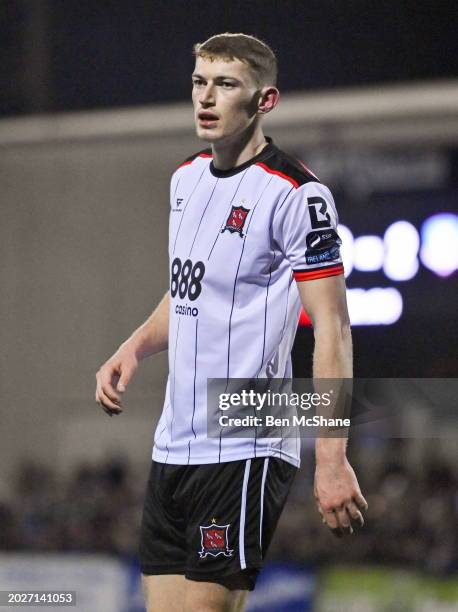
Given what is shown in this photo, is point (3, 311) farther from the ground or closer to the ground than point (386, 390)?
farther from the ground

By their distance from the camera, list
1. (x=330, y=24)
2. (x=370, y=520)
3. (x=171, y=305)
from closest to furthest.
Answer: (x=171, y=305), (x=330, y=24), (x=370, y=520)

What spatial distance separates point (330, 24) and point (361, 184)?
0.59 m

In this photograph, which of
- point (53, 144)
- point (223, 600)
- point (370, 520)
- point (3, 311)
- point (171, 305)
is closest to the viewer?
point (223, 600)

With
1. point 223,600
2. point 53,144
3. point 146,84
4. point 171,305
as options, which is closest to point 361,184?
point 146,84

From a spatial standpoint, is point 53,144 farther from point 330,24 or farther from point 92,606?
point 92,606

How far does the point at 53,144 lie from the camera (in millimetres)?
5625

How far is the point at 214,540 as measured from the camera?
2066mm

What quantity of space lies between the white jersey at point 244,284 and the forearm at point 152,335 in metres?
0.14

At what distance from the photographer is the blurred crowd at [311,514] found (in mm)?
4785

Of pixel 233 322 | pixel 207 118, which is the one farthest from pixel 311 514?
pixel 207 118

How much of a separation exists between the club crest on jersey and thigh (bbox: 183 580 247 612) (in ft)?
2.04

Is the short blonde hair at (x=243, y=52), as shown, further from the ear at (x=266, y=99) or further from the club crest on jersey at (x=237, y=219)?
the club crest on jersey at (x=237, y=219)

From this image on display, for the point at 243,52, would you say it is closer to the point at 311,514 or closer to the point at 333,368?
the point at 333,368

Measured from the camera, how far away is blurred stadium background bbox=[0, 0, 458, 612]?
3992 millimetres
